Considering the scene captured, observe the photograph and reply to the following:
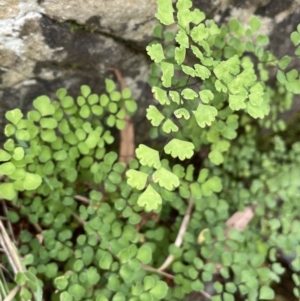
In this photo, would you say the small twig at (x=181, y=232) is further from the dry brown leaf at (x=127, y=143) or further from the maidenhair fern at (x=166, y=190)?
the dry brown leaf at (x=127, y=143)

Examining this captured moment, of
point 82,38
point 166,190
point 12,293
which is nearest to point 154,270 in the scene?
point 166,190

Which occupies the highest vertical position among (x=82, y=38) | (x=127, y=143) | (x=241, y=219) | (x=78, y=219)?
(x=82, y=38)

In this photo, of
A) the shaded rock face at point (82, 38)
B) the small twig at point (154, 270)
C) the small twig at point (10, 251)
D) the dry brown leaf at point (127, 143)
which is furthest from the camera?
the dry brown leaf at point (127, 143)

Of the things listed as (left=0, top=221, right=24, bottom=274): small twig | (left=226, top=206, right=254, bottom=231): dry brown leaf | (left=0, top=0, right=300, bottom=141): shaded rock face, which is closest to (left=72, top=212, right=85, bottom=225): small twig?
(left=0, top=221, right=24, bottom=274): small twig

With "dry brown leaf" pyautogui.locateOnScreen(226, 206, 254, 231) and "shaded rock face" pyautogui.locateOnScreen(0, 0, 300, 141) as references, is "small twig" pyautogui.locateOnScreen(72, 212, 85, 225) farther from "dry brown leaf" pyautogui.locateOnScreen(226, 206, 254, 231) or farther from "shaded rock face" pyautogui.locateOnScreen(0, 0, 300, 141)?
"dry brown leaf" pyautogui.locateOnScreen(226, 206, 254, 231)

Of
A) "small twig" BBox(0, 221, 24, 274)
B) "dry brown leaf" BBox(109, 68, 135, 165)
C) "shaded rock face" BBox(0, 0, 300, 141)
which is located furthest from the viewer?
"dry brown leaf" BBox(109, 68, 135, 165)

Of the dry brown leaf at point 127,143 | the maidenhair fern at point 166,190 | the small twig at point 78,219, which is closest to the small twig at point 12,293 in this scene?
the maidenhair fern at point 166,190

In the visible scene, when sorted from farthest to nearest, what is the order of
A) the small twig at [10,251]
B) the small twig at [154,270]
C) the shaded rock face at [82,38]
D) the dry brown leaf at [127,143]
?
the dry brown leaf at [127,143] → the small twig at [154,270] → the small twig at [10,251] → the shaded rock face at [82,38]

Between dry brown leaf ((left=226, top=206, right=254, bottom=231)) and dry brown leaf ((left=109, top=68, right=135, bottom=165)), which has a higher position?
dry brown leaf ((left=109, top=68, right=135, bottom=165))

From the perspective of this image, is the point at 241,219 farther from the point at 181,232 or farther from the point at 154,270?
the point at 154,270
